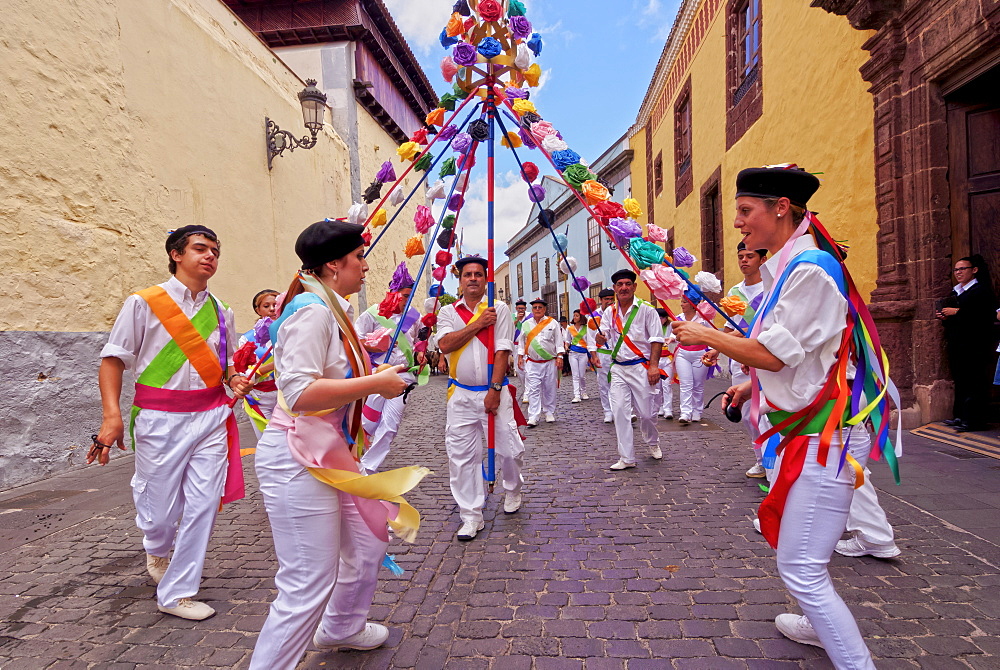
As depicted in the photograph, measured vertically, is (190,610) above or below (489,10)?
below

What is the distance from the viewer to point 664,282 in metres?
2.73

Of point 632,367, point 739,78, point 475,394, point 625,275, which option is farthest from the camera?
point 739,78

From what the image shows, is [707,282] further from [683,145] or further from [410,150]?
[683,145]

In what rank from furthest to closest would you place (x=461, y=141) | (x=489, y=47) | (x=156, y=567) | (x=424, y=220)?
(x=461, y=141) → (x=424, y=220) → (x=489, y=47) → (x=156, y=567)

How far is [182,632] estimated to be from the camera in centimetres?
276

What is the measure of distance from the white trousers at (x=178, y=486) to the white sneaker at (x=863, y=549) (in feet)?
11.8

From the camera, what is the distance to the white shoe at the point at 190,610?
2.85 metres

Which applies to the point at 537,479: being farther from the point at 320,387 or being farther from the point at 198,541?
the point at 320,387

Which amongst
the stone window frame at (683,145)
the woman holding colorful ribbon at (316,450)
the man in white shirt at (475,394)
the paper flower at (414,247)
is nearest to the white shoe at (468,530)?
the man in white shirt at (475,394)

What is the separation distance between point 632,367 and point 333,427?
13.8 ft

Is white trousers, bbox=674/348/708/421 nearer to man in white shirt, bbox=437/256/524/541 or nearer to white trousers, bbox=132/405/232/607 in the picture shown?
man in white shirt, bbox=437/256/524/541

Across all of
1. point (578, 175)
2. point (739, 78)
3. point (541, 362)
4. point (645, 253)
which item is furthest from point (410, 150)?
point (739, 78)

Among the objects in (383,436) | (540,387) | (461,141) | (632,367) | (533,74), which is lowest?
(383,436)

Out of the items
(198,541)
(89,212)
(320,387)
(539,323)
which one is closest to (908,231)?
(539,323)
